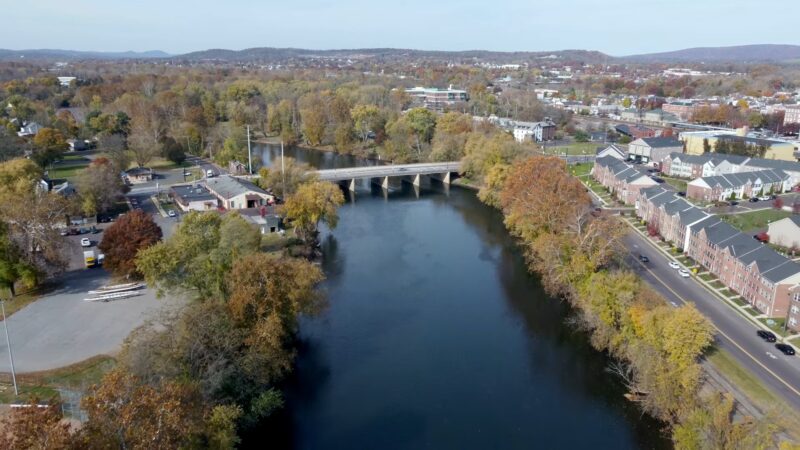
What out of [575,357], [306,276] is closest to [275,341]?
[306,276]

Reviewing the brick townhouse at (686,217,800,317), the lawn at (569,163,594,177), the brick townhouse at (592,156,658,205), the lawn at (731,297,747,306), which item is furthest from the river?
the lawn at (569,163,594,177)

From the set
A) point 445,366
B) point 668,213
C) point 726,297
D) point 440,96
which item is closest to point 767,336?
point 726,297

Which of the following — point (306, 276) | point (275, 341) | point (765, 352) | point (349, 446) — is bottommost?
point (349, 446)

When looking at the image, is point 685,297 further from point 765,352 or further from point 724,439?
point 724,439

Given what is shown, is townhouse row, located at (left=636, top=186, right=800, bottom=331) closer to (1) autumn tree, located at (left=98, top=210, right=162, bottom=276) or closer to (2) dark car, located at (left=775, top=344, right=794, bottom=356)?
(2) dark car, located at (left=775, top=344, right=794, bottom=356)

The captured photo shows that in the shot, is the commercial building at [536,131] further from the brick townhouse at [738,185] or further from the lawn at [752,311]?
the lawn at [752,311]

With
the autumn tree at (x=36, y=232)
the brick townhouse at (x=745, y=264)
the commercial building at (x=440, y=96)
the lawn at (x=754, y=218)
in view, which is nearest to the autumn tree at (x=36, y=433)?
the autumn tree at (x=36, y=232)
